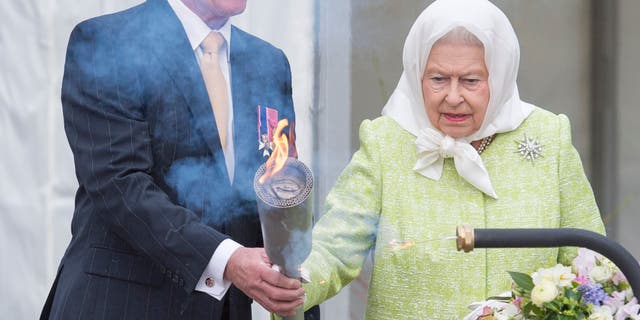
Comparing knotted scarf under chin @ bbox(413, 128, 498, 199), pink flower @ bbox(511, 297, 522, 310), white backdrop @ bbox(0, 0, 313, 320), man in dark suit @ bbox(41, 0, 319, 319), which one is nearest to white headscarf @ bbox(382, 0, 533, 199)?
knotted scarf under chin @ bbox(413, 128, 498, 199)

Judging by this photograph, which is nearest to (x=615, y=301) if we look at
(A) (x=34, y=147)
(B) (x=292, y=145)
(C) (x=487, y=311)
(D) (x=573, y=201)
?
(C) (x=487, y=311)

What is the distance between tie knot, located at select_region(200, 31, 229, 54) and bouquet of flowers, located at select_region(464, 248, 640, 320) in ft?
3.05

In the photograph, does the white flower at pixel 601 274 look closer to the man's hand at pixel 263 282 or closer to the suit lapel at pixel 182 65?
the man's hand at pixel 263 282

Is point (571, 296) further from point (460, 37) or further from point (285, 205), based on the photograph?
point (460, 37)

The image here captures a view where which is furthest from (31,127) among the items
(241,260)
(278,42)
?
(241,260)

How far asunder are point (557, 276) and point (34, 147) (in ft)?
6.45

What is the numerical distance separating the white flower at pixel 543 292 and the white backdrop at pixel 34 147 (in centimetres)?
168

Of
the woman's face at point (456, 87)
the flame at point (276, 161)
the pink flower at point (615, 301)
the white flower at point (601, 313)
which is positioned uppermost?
the woman's face at point (456, 87)

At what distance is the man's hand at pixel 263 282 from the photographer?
2.22 m

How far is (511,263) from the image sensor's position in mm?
2689

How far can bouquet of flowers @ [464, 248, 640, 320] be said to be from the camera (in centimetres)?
220

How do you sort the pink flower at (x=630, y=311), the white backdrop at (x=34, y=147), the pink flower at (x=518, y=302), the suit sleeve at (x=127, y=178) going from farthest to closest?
the white backdrop at (x=34, y=147), the suit sleeve at (x=127, y=178), the pink flower at (x=518, y=302), the pink flower at (x=630, y=311)

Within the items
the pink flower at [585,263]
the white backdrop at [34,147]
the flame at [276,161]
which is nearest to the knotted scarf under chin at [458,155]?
the pink flower at [585,263]

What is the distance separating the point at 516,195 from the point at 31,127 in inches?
66.2
